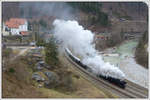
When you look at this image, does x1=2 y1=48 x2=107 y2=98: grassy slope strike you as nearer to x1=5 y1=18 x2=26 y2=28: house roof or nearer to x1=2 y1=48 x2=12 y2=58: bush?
x1=2 y1=48 x2=12 y2=58: bush

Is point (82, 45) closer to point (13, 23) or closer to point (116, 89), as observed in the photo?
point (116, 89)

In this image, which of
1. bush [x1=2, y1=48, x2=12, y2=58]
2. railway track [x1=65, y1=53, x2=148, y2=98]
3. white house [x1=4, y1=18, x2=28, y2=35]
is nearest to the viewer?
bush [x1=2, y1=48, x2=12, y2=58]

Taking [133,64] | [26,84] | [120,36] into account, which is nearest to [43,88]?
[26,84]

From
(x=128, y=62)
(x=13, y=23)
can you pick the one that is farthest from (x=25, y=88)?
(x=128, y=62)

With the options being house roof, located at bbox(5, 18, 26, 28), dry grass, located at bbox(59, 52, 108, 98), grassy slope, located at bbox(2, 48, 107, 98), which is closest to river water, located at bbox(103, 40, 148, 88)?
dry grass, located at bbox(59, 52, 108, 98)

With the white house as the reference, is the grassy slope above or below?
below

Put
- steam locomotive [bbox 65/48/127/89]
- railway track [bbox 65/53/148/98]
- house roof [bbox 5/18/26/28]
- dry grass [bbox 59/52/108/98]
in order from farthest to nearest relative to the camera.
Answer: house roof [bbox 5/18/26/28], steam locomotive [bbox 65/48/127/89], railway track [bbox 65/53/148/98], dry grass [bbox 59/52/108/98]

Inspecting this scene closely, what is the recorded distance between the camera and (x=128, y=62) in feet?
103

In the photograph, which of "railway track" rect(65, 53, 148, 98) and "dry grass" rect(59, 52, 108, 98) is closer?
"dry grass" rect(59, 52, 108, 98)

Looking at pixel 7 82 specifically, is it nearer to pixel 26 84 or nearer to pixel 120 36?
pixel 26 84

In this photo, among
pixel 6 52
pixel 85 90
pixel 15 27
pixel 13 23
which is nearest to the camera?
pixel 6 52

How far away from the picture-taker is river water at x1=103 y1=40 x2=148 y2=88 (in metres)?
23.7

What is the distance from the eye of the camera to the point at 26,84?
1591 centimetres

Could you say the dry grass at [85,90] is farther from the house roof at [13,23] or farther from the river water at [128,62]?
the house roof at [13,23]
